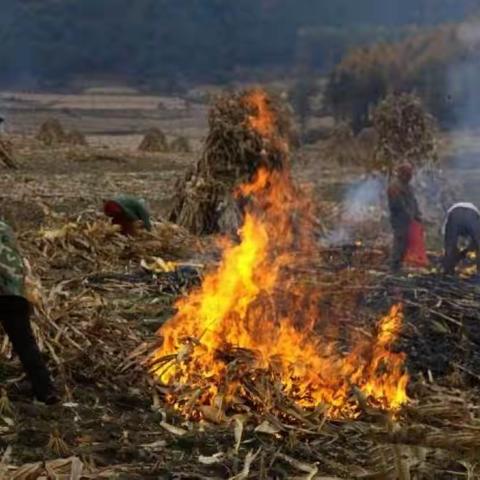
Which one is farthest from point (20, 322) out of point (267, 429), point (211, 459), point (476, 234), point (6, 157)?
point (6, 157)

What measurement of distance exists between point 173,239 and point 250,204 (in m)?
1.92

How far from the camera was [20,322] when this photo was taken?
584 centimetres

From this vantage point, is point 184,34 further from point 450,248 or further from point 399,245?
point 450,248

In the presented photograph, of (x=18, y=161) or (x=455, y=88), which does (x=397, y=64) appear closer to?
(x=455, y=88)

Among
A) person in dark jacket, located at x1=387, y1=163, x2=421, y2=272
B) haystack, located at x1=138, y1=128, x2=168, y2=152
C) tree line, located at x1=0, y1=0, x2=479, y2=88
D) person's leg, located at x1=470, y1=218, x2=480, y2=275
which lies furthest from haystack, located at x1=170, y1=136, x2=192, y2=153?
person's leg, located at x1=470, y1=218, x2=480, y2=275

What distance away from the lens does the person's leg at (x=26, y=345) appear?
5820 mm

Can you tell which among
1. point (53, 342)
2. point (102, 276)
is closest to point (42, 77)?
point (102, 276)

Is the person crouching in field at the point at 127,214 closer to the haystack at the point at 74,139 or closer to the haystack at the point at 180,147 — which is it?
the haystack at the point at 74,139

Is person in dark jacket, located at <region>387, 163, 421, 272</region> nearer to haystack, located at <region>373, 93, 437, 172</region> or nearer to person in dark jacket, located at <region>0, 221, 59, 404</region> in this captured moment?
person in dark jacket, located at <region>0, 221, 59, 404</region>

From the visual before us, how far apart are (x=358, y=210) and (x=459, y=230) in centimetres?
744

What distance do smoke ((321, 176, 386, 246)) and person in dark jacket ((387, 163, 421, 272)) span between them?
2108 millimetres

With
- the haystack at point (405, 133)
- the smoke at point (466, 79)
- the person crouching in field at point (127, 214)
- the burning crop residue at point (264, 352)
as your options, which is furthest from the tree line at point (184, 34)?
the burning crop residue at point (264, 352)

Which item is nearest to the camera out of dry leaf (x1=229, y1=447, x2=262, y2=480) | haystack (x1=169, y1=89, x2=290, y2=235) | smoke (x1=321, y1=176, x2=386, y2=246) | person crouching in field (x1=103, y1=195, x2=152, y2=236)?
dry leaf (x1=229, y1=447, x2=262, y2=480)

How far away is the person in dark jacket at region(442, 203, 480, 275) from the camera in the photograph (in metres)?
11.0
